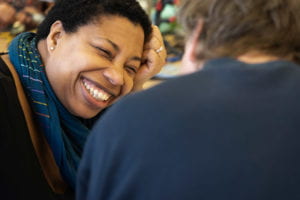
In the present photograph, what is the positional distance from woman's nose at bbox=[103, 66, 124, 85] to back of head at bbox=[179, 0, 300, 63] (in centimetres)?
48

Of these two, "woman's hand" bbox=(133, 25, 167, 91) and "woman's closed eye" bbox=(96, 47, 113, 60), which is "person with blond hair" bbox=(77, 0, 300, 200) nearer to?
"woman's closed eye" bbox=(96, 47, 113, 60)

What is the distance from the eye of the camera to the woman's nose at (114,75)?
101 cm

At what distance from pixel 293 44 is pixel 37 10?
5.99 ft

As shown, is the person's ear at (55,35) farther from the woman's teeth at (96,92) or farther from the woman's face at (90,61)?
the woman's teeth at (96,92)

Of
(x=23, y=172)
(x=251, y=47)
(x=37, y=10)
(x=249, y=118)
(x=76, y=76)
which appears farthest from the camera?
(x=37, y=10)

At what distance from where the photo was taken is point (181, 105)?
0.44 m

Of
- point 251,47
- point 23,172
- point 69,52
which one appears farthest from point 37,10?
point 251,47

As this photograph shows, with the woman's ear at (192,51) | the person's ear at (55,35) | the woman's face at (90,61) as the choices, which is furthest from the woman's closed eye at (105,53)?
the woman's ear at (192,51)

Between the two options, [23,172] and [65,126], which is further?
[65,126]

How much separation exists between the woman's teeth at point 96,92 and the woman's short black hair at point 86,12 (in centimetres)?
17

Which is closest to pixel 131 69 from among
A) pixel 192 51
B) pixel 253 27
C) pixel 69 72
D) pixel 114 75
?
pixel 114 75

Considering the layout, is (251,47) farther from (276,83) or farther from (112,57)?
(112,57)

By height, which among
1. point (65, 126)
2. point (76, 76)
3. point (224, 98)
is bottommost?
point (65, 126)

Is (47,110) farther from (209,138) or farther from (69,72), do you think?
(209,138)
